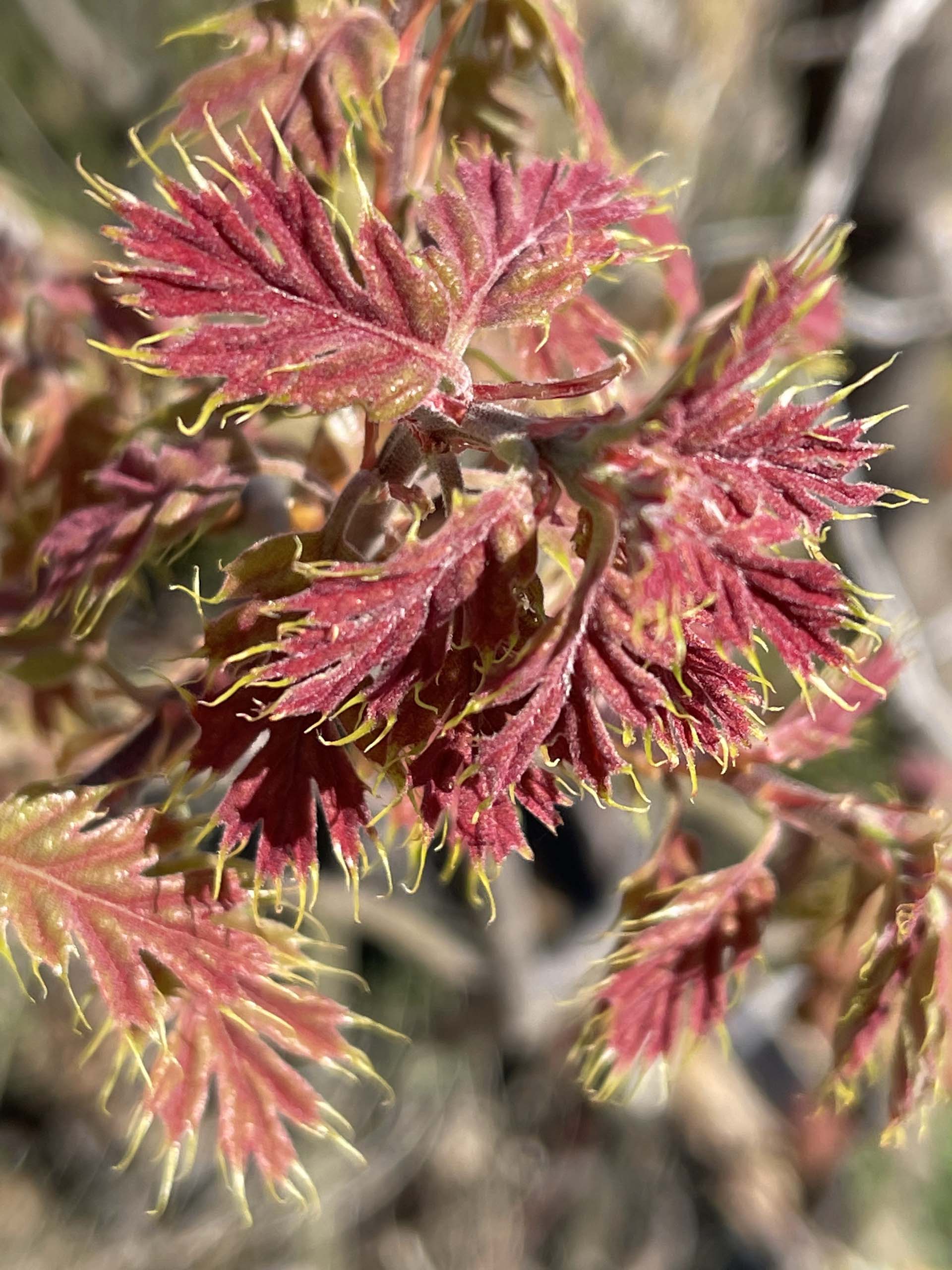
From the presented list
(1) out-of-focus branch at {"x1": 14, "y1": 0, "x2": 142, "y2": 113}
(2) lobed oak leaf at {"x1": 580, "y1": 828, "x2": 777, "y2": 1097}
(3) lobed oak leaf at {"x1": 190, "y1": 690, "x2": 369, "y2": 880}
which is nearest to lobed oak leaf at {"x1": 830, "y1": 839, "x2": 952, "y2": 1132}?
(2) lobed oak leaf at {"x1": 580, "y1": 828, "x2": 777, "y2": 1097}

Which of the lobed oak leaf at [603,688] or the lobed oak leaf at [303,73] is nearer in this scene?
the lobed oak leaf at [603,688]

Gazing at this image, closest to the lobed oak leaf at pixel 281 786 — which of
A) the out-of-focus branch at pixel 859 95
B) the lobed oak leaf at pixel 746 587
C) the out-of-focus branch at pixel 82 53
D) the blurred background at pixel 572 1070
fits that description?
the lobed oak leaf at pixel 746 587

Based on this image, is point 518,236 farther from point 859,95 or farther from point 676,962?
point 859,95

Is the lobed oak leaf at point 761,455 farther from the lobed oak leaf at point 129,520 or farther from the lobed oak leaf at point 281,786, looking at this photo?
the lobed oak leaf at point 129,520

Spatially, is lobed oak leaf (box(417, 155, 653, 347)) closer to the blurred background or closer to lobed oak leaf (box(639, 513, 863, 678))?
lobed oak leaf (box(639, 513, 863, 678))

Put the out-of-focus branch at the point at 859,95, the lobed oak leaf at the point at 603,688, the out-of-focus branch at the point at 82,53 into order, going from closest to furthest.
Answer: the lobed oak leaf at the point at 603,688
the out-of-focus branch at the point at 859,95
the out-of-focus branch at the point at 82,53

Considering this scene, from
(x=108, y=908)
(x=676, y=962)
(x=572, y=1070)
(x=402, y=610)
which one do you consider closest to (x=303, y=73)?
(x=402, y=610)

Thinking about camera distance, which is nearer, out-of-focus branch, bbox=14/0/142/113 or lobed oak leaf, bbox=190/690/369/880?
lobed oak leaf, bbox=190/690/369/880
